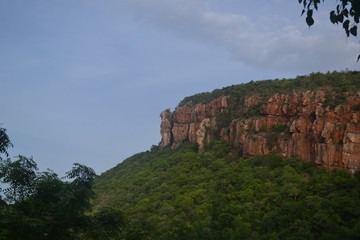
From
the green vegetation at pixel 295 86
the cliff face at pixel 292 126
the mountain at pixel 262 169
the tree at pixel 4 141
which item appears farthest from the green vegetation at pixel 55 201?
the green vegetation at pixel 295 86

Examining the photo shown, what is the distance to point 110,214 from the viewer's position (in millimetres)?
10398

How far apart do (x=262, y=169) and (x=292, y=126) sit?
711cm

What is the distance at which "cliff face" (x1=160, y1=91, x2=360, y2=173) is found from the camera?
41.5 m

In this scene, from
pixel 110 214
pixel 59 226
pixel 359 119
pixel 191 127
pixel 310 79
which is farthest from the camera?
pixel 191 127

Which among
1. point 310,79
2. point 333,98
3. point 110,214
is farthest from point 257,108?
point 110,214

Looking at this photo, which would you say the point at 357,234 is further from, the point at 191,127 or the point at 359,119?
the point at 191,127

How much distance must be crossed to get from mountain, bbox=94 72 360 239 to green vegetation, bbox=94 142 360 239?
109 mm

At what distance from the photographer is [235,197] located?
38625 millimetres

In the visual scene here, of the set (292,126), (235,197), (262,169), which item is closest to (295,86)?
(292,126)

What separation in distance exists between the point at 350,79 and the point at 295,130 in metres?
11.9

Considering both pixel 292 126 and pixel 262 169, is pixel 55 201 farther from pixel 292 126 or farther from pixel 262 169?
pixel 292 126

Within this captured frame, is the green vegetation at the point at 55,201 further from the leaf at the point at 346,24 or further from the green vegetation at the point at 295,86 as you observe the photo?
the green vegetation at the point at 295,86

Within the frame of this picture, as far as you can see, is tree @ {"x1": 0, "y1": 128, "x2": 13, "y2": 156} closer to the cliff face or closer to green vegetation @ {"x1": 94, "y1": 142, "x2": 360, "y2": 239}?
green vegetation @ {"x1": 94, "y1": 142, "x2": 360, "y2": 239}

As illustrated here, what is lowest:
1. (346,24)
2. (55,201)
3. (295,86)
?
(55,201)
